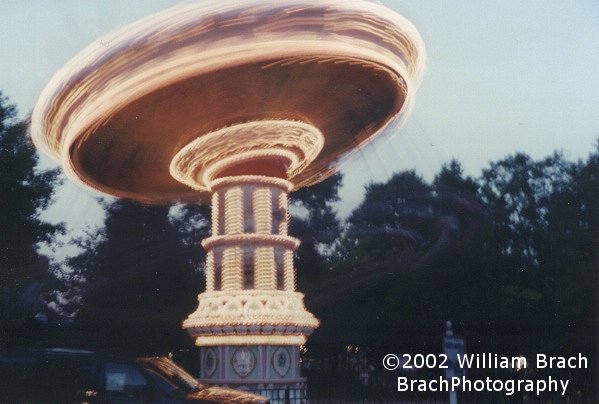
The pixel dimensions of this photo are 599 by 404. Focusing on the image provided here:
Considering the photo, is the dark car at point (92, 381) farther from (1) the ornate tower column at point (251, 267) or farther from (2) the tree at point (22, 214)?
(2) the tree at point (22, 214)

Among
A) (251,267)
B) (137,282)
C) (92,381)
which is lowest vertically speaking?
(92,381)

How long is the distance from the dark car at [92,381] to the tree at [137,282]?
564 inches

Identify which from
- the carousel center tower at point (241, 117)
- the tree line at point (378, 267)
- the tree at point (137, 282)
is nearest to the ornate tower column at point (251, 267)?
the carousel center tower at point (241, 117)

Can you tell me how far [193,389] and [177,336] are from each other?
16.6 metres

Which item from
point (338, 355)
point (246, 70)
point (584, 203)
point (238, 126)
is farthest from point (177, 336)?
point (584, 203)

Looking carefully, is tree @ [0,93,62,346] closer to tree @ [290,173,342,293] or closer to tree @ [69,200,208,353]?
tree @ [69,200,208,353]

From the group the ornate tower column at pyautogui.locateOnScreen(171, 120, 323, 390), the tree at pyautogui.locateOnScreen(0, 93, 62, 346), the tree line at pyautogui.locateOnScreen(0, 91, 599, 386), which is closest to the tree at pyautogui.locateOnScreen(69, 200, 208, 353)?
the tree line at pyautogui.locateOnScreen(0, 91, 599, 386)

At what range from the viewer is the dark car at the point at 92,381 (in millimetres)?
10898

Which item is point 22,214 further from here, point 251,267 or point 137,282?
point 251,267

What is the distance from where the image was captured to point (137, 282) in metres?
28.6

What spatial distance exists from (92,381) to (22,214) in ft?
47.5

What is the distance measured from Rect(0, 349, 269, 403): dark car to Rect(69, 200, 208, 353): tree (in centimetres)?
1433

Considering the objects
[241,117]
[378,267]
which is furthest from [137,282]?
[241,117]

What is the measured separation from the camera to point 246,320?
16453mm
